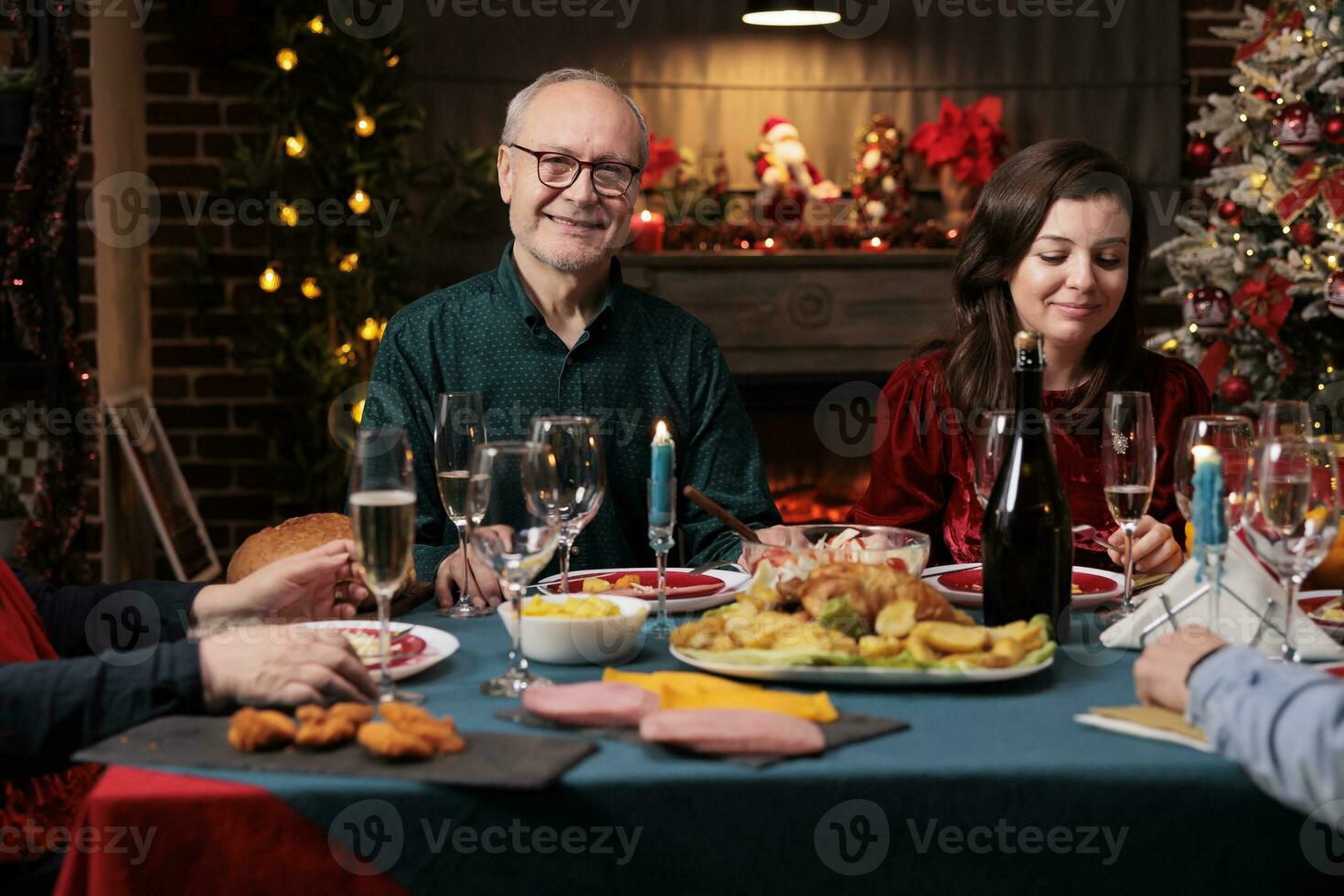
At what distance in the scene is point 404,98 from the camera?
4660mm

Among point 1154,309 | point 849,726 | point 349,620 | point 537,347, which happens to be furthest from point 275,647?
point 1154,309

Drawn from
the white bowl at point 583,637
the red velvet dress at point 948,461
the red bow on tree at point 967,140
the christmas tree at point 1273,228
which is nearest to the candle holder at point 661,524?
the white bowl at point 583,637

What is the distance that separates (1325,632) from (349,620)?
104 cm

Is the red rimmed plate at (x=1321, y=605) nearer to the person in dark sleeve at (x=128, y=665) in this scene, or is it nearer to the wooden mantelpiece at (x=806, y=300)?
the person in dark sleeve at (x=128, y=665)

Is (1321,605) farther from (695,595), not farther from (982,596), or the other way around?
(695,595)

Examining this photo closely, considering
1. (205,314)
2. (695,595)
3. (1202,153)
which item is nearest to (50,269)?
(205,314)

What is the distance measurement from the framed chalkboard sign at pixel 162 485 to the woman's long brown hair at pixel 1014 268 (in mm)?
2546

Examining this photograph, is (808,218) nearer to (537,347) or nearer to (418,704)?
(537,347)

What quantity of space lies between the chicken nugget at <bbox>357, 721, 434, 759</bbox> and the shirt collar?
1.39 m

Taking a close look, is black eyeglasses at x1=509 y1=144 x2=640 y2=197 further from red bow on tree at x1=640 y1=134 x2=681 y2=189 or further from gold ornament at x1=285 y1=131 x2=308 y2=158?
red bow on tree at x1=640 y1=134 x2=681 y2=189

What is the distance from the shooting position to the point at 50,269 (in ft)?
11.1

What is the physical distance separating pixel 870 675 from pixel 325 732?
492 millimetres

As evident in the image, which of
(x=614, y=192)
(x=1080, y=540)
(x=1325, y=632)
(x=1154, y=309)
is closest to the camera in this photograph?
(x=1325, y=632)

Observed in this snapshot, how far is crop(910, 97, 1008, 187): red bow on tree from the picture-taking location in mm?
5211
